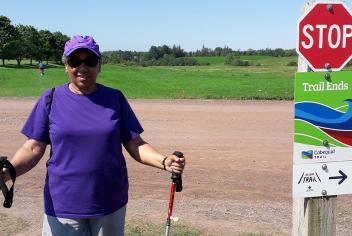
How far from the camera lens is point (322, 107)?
10.8 feet

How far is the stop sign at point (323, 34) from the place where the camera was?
320 centimetres

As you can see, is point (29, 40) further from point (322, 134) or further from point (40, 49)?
point (322, 134)

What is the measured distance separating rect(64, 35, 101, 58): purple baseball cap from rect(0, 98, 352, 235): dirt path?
301 cm

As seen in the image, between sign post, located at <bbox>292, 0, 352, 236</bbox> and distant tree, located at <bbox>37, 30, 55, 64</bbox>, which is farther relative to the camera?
distant tree, located at <bbox>37, 30, 55, 64</bbox>

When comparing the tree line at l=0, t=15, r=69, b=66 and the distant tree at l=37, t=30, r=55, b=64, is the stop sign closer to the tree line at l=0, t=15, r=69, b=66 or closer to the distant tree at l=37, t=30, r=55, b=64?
the tree line at l=0, t=15, r=69, b=66

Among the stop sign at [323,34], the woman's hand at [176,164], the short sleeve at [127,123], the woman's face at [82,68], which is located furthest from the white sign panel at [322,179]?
the woman's face at [82,68]

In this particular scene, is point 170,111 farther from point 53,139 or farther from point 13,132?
point 53,139

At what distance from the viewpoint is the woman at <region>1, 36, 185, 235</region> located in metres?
2.88

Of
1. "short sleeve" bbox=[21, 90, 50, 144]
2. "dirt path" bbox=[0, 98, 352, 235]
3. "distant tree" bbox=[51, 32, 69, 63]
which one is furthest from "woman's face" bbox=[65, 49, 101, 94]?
"distant tree" bbox=[51, 32, 69, 63]

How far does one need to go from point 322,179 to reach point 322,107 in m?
0.49

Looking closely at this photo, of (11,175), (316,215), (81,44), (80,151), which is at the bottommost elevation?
(316,215)

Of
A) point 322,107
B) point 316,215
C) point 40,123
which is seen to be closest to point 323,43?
point 322,107

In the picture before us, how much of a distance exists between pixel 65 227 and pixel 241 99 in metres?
19.0

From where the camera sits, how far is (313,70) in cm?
324
